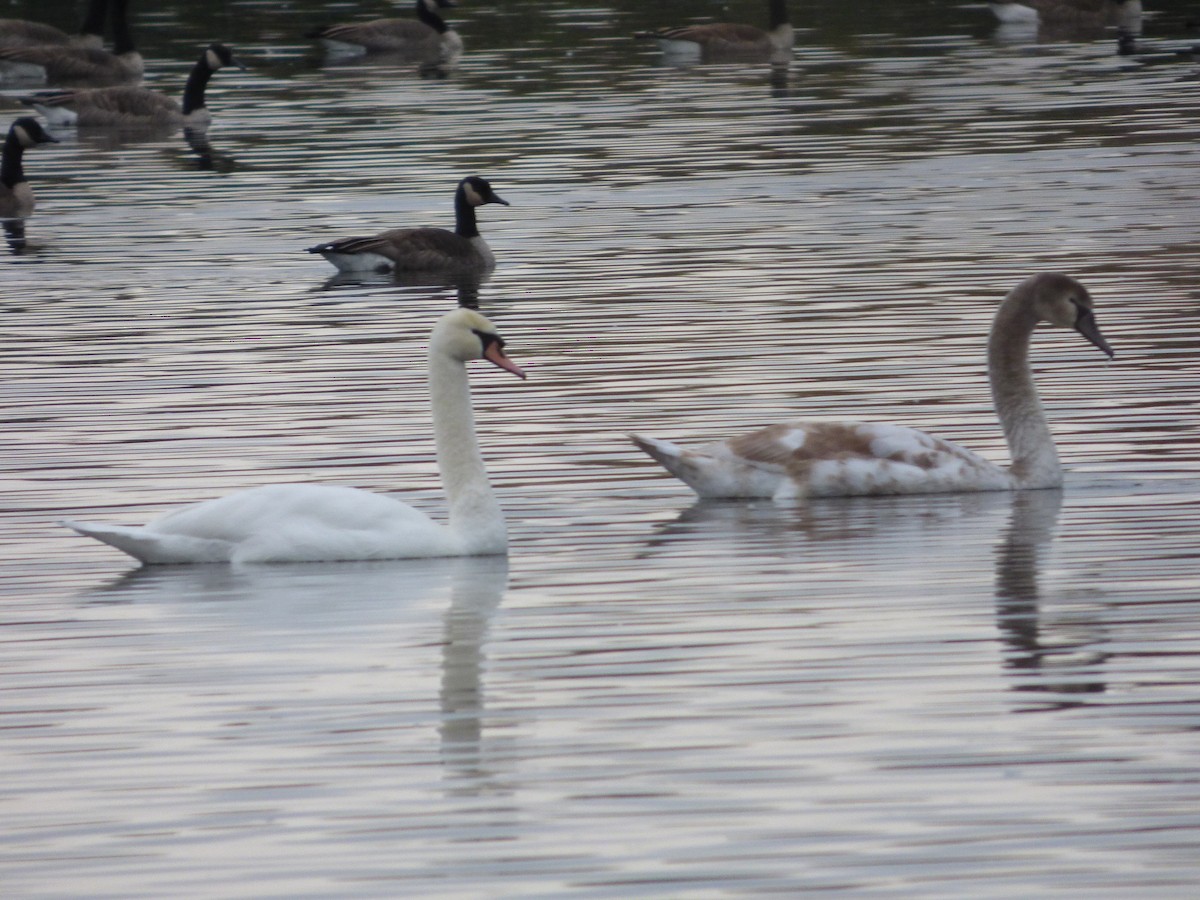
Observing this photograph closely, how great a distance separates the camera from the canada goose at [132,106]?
3691 centimetres

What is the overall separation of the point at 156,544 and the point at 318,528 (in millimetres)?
706

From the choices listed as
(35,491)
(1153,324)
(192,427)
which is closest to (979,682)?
(35,491)

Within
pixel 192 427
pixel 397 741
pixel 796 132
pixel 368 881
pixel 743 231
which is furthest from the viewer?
pixel 796 132

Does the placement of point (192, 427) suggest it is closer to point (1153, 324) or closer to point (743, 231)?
point (1153, 324)

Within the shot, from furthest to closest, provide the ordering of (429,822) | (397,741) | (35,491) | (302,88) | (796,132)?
(302,88) → (796,132) → (35,491) → (397,741) → (429,822)

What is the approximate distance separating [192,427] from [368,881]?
Result: 8.10 m

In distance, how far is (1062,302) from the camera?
→ 1378cm

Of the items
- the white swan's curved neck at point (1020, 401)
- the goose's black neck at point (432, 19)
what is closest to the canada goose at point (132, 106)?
the goose's black neck at point (432, 19)

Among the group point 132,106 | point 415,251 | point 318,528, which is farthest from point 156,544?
point 132,106

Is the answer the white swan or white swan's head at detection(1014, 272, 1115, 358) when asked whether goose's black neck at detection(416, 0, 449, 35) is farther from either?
the white swan

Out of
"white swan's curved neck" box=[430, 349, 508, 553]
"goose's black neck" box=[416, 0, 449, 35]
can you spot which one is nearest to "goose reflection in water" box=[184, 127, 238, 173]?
"goose's black neck" box=[416, 0, 449, 35]

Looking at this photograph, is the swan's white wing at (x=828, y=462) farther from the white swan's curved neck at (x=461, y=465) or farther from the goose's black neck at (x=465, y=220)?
the goose's black neck at (x=465, y=220)

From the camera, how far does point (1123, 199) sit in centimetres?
2450

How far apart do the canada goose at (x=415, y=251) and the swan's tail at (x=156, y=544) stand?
10749mm
